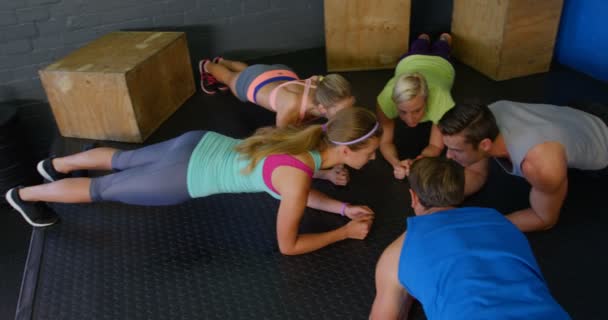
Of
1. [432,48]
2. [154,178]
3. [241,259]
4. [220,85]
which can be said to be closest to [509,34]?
[432,48]

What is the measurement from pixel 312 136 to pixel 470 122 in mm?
533

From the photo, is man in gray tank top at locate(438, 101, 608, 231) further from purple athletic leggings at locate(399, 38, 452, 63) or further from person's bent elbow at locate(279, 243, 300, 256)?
purple athletic leggings at locate(399, 38, 452, 63)

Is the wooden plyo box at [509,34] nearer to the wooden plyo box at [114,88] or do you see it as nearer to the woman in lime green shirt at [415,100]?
the woman in lime green shirt at [415,100]

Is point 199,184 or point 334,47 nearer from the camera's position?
point 199,184

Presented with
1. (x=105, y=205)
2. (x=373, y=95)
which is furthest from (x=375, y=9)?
(x=105, y=205)

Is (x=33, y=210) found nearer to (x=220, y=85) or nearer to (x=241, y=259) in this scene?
(x=241, y=259)

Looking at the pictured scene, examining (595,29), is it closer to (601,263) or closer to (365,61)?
(365,61)

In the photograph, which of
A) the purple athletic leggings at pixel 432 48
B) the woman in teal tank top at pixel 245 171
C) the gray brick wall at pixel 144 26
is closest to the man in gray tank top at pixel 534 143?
the woman in teal tank top at pixel 245 171

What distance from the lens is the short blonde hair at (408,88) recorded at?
1953mm

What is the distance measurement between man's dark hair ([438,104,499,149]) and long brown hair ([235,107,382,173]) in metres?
0.24

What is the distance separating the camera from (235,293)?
65.0 inches

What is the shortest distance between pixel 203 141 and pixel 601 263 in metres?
1.54

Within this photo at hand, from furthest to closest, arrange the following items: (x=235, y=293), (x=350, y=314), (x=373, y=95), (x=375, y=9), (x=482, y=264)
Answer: (x=375, y=9), (x=373, y=95), (x=235, y=293), (x=350, y=314), (x=482, y=264)

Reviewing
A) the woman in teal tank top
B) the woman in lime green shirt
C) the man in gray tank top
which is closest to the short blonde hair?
the woman in lime green shirt
